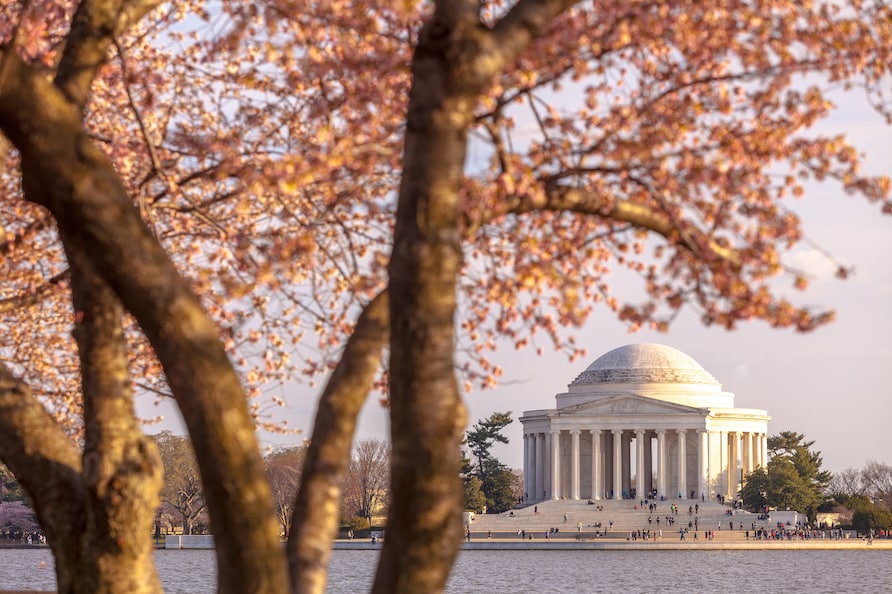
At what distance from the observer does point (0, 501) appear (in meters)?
132

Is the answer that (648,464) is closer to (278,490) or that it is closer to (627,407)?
(627,407)

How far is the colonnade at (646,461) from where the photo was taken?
15062 cm

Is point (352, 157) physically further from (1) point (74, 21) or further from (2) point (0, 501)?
(2) point (0, 501)

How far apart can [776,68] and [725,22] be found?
2.20 ft

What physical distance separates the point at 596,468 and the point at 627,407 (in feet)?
23.7

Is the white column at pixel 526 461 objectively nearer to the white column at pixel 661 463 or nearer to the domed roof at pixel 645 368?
the domed roof at pixel 645 368

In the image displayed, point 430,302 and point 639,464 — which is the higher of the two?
Result: point 639,464

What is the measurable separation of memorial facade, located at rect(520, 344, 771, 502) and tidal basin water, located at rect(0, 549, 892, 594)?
118 ft

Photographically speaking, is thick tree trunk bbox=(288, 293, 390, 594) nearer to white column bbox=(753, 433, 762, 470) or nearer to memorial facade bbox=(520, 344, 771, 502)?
memorial facade bbox=(520, 344, 771, 502)

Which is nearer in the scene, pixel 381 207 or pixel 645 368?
pixel 381 207

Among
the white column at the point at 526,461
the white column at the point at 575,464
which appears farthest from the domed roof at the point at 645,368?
the white column at the point at 526,461

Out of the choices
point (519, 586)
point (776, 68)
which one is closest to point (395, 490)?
point (776, 68)

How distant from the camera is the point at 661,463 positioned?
152m

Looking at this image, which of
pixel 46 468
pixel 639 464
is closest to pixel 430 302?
pixel 46 468
